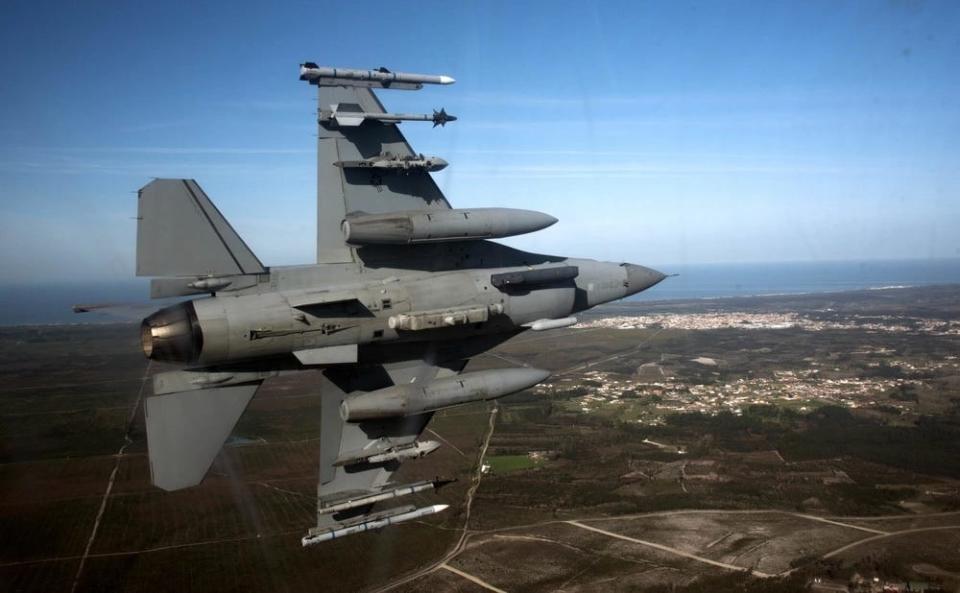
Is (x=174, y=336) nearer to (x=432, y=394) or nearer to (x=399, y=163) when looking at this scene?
(x=432, y=394)

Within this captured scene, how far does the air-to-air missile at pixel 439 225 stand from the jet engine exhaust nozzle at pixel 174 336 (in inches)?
102

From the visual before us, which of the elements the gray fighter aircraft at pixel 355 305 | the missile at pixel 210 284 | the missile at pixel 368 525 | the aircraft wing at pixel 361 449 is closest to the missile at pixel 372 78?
the gray fighter aircraft at pixel 355 305

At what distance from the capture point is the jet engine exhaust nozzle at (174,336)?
8203mm

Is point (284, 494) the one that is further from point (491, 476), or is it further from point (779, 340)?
point (779, 340)

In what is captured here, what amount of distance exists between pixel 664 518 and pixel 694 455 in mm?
8470

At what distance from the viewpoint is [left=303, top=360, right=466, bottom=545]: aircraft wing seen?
1030 cm

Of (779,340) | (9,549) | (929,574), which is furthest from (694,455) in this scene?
(779,340)

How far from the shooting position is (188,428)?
9203 mm

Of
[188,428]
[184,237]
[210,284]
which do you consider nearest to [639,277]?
[210,284]

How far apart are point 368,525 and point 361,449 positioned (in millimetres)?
1306

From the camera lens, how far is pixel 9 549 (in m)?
19.3

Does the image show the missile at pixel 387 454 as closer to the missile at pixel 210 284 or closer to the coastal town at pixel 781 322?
the missile at pixel 210 284

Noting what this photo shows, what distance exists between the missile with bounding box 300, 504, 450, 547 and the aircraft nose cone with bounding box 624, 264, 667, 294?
5592 mm

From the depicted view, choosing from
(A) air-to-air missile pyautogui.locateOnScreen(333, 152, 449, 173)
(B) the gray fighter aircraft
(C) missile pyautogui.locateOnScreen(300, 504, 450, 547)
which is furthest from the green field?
(A) air-to-air missile pyautogui.locateOnScreen(333, 152, 449, 173)
